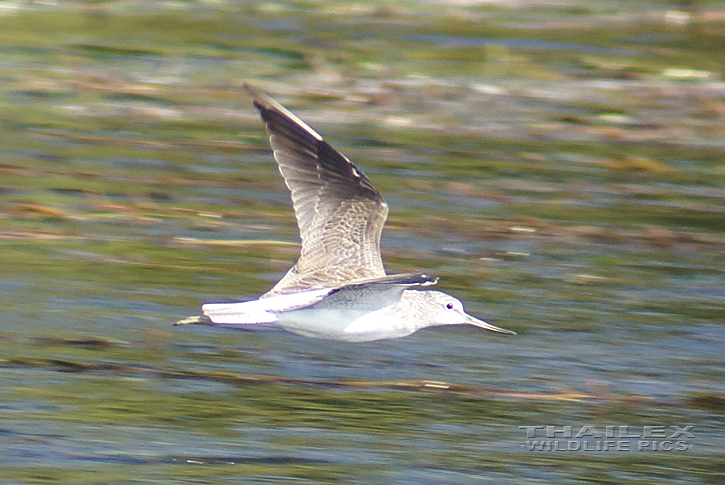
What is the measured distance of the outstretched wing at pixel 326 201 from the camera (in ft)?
27.2

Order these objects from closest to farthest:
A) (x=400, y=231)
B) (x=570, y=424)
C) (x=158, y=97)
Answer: (x=570, y=424), (x=400, y=231), (x=158, y=97)

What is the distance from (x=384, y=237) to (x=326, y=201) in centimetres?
345

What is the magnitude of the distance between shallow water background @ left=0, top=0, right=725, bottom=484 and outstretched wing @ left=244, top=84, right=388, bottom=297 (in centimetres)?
79

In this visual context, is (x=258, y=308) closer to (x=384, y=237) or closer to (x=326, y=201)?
(x=326, y=201)

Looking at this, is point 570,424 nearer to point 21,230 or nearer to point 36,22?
point 21,230

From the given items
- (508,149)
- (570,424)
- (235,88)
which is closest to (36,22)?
(235,88)

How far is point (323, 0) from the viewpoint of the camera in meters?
22.0

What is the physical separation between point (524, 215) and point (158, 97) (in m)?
5.27

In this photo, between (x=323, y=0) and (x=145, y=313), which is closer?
(x=145, y=313)

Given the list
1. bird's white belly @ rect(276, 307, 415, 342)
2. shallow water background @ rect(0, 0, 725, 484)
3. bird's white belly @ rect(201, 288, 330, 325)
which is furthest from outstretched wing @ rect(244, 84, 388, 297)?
shallow water background @ rect(0, 0, 725, 484)

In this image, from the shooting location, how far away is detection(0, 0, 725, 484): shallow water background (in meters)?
7.98

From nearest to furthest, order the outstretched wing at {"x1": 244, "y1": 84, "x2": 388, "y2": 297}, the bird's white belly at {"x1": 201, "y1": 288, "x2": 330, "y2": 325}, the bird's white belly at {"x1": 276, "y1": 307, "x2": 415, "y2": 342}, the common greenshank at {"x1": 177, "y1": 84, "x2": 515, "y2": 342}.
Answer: the bird's white belly at {"x1": 201, "y1": 288, "x2": 330, "y2": 325}
the bird's white belly at {"x1": 276, "y1": 307, "x2": 415, "y2": 342}
the common greenshank at {"x1": 177, "y1": 84, "x2": 515, "y2": 342}
the outstretched wing at {"x1": 244, "y1": 84, "x2": 388, "y2": 297}

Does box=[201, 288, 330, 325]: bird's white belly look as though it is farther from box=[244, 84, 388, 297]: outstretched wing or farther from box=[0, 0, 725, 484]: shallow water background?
box=[0, 0, 725, 484]: shallow water background

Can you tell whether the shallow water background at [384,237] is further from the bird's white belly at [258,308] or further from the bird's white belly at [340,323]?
the bird's white belly at [258,308]
